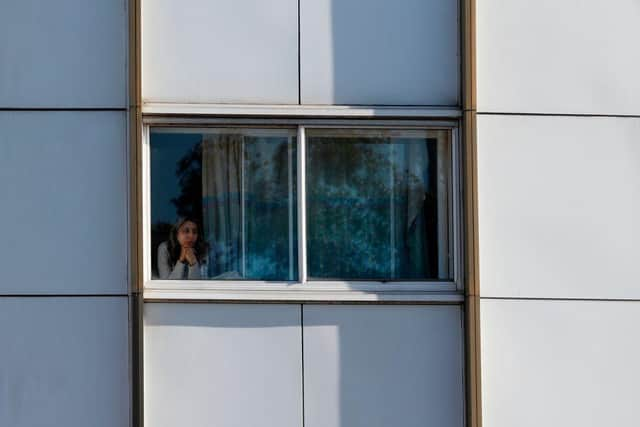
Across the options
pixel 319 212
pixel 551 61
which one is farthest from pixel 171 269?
pixel 551 61

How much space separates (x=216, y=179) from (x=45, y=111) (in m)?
1.22

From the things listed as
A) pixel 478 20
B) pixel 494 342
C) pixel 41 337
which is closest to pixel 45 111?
pixel 41 337

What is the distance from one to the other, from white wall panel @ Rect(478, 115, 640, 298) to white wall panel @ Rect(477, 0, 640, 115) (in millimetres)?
118

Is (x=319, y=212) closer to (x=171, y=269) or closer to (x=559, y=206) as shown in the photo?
(x=171, y=269)

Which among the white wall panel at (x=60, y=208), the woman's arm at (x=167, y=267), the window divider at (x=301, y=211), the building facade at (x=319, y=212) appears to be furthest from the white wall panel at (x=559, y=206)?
the white wall panel at (x=60, y=208)

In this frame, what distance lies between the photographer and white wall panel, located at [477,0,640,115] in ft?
19.7

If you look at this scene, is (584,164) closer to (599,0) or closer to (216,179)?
(599,0)

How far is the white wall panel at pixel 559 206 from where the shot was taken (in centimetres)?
592

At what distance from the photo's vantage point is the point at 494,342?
589 cm

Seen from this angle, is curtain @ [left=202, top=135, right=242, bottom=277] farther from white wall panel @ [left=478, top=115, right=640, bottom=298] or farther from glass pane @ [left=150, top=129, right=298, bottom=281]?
white wall panel @ [left=478, top=115, right=640, bottom=298]

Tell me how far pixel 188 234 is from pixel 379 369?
1.58 meters

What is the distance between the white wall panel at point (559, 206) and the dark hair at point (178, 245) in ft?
6.21

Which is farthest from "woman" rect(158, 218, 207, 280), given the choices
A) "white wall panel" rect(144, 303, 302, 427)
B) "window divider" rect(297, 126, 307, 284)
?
"window divider" rect(297, 126, 307, 284)

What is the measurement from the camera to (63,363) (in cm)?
580
